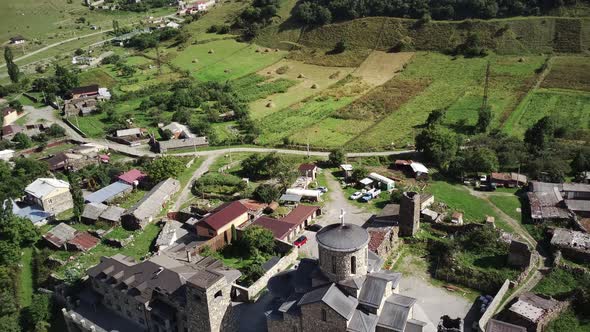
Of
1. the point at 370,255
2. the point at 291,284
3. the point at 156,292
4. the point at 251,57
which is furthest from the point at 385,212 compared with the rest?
the point at 251,57

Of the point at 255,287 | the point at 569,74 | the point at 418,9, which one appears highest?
the point at 418,9

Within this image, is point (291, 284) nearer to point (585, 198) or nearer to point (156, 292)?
point (156, 292)

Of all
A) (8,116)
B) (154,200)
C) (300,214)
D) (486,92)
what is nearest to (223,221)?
(300,214)

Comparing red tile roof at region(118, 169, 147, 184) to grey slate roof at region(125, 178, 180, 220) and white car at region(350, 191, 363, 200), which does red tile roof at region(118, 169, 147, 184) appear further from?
white car at region(350, 191, 363, 200)

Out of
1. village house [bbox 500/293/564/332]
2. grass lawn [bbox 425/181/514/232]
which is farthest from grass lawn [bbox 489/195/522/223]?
village house [bbox 500/293/564/332]

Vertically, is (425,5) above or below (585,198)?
above

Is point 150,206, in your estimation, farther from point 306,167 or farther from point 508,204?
point 508,204
